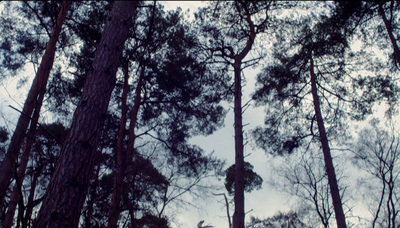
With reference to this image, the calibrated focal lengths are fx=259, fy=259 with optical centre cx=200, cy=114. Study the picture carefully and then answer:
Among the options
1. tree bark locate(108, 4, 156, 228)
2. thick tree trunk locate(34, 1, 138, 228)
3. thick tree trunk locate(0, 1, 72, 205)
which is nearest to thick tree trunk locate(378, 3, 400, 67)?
tree bark locate(108, 4, 156, 228)

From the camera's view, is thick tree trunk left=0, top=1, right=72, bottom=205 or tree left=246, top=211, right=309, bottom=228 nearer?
thick tree trunk left=0, top=1, right=72, bottom=205

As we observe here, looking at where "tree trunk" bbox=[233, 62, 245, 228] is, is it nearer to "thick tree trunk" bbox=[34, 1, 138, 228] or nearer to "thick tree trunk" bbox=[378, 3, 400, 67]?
"thick tree trunk" bbox=[34, 1, 138, 228]

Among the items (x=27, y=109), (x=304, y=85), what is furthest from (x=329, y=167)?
(x=27, y=109)

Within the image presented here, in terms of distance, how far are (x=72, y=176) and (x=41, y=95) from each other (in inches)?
192

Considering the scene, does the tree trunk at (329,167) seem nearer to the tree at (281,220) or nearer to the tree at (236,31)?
the tree at (236,31)

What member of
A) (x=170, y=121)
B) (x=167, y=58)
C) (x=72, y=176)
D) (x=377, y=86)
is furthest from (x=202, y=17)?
(x=72, y=176)

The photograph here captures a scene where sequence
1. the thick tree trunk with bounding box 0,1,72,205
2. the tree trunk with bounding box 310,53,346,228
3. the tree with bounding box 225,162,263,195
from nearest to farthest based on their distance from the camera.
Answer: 1. the thick tree trunk with bounding box 0,1,72,205
2. the tree trunk with bounding box 310,53,346,228
3. the tree with bounding box 225,162,263,195

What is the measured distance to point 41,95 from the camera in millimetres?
6270

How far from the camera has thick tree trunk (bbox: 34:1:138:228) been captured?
2.16 metres

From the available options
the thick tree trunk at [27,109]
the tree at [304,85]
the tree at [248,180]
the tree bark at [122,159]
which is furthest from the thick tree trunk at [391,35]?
the tree at [248,180]

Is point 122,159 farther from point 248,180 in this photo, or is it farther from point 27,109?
point 248,180

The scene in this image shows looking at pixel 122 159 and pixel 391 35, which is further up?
pixel 391 35

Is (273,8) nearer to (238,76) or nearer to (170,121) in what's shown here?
(238,76)

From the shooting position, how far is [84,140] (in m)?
2.56
